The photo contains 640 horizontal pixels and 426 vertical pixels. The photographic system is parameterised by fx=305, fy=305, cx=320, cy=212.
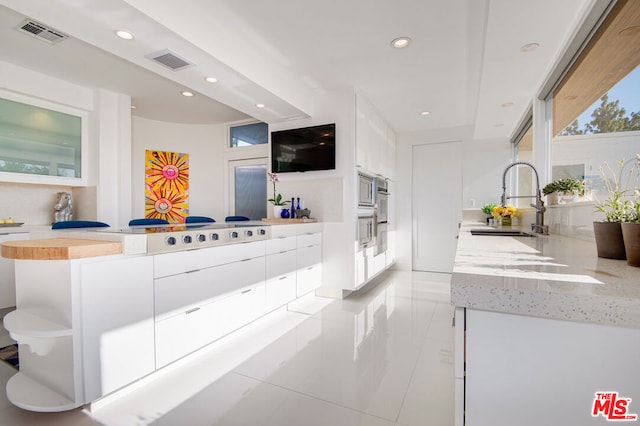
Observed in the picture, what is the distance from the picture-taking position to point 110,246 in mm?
1689

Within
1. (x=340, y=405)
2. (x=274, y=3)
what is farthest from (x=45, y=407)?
(x=274, y=3)

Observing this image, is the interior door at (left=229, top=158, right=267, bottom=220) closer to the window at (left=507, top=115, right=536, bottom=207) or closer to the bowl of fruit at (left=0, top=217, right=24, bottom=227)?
the bowl of fruit at (left=0, top=217, right=24, bottom=227)

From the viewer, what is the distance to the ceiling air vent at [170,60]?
2.34m

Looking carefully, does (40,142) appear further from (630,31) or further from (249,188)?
(630,31)

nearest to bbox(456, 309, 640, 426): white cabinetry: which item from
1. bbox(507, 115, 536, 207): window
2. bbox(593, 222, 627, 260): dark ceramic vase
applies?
bbox(593, 222, 627, 260): dark ceramic vase

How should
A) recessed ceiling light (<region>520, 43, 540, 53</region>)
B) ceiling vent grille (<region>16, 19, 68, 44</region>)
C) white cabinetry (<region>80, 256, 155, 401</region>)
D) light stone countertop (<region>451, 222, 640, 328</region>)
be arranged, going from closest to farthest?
light stone countertop (<region>451, 222, 640, 328</region>) → white cabinetry (<region>80, 256, 155, 401</region>) → recessed ceiling light (<region>520, 43, 540, 53</region>) → ceiling vent grille (<region>16, 19, 68, 44</region>)

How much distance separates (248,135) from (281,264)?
9.39ft

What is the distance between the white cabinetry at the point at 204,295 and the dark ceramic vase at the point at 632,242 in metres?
2.23

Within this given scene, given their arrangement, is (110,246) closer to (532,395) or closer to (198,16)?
(198,16)

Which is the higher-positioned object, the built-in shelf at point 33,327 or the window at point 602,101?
the window at point 602,101

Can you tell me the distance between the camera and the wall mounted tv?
3.80 meters

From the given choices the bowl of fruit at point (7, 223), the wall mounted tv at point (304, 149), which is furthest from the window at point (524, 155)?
the bowl of fruit at point (7, 223)

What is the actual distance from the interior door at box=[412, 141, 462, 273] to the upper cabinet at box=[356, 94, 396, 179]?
64 cm

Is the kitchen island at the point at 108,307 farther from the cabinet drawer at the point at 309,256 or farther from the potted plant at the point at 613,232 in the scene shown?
the potted plant at the point at 613,232
